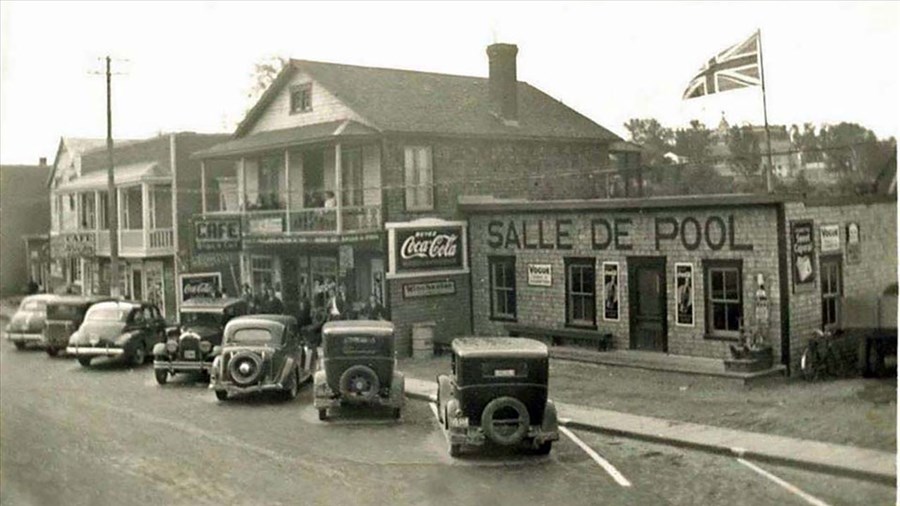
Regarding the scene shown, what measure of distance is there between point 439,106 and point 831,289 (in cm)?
548

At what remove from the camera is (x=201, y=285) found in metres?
15.6

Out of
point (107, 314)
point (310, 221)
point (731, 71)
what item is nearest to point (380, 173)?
point (310, 221)

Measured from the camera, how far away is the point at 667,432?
904cm

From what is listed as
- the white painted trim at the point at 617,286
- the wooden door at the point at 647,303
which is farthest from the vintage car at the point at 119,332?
the wooden door at the point at 647,303

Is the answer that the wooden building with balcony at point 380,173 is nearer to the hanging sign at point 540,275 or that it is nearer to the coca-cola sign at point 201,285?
the coca-cola sign at point 201,285

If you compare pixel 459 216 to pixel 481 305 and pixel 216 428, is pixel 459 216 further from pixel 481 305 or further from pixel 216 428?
pixel 216 428

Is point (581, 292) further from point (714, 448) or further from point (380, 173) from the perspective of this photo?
point (714, 448)

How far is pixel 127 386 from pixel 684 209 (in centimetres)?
848

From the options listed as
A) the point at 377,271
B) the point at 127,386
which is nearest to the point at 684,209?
the point at 377,271

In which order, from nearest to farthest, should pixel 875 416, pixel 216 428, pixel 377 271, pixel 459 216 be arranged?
1. pixel 875 416
2. pixel 216 428
3. pixel 459 216
4. pixel 377 271

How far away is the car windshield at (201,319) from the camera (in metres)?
15.4

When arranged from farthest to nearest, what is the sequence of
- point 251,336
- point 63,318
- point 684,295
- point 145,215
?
point 145,215
point 63,318
point 251,336
point 684,295

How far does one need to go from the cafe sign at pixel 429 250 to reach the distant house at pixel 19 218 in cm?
413

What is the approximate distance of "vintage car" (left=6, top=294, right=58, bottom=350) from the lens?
36.2 feet
